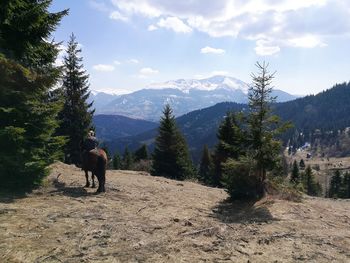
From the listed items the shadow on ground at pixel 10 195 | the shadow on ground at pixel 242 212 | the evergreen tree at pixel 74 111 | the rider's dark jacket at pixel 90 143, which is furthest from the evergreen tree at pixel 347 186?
the shadow on ground at pixel 10 195

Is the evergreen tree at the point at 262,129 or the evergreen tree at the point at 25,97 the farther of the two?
the evergreen tree at the point at 262,129

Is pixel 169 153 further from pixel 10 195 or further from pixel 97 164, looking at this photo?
pixel 10 195

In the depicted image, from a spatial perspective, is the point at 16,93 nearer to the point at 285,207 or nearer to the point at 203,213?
the point at 203,213

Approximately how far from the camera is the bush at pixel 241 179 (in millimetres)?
19203

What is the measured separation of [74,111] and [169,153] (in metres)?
13.4

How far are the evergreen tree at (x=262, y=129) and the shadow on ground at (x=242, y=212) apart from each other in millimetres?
1429

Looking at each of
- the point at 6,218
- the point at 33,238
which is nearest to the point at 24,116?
the point at 6,218

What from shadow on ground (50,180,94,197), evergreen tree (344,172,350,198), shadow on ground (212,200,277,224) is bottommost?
evergreen tree (344,172,350,198)

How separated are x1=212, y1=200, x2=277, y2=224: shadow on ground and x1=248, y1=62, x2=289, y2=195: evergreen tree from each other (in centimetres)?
143

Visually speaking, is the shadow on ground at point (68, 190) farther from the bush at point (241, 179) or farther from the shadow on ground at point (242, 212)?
the bush at point (241, 179)

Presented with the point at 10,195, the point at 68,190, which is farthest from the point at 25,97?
the point at 68,190

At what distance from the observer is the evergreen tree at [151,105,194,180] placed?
48.6 metres

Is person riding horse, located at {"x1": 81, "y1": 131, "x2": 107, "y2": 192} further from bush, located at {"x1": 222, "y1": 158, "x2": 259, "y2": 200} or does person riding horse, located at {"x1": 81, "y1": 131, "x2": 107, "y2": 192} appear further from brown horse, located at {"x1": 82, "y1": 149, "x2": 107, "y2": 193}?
bush, located at {"x1": 222, "y1": 158, "x2": 259, "y2": 200}

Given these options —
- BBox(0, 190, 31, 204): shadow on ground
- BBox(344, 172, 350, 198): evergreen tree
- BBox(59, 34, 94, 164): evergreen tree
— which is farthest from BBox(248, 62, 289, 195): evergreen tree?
BBox(344, 172, 350, 198): evergreen tree
